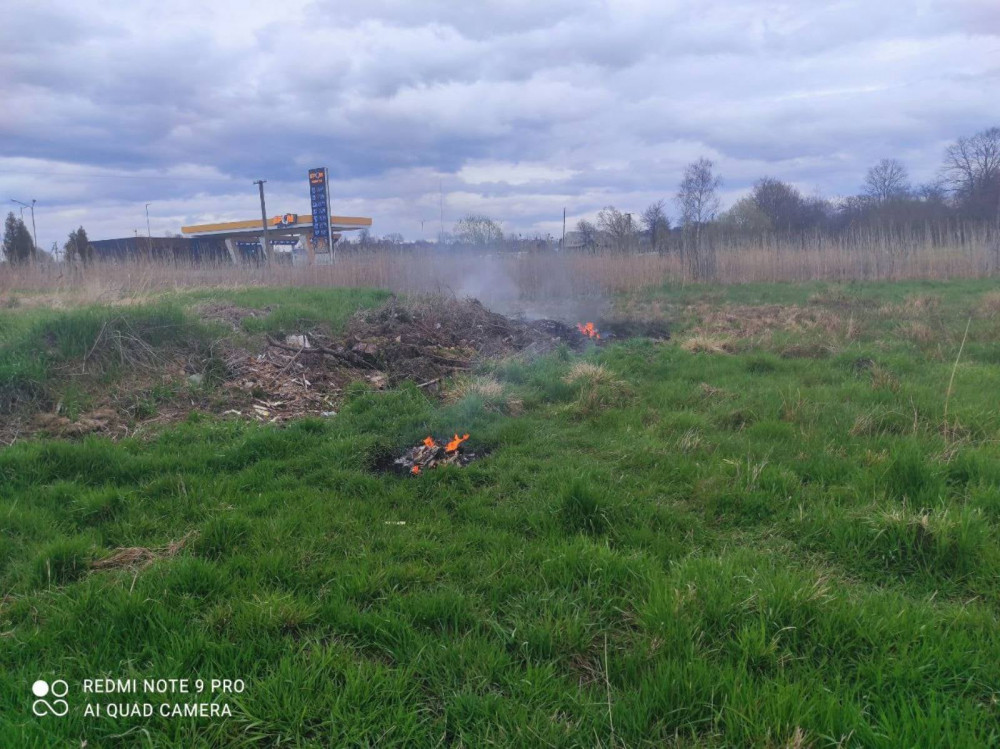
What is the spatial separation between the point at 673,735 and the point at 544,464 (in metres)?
2.59

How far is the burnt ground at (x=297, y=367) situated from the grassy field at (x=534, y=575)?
50cm

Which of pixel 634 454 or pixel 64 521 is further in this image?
pixel 634 454

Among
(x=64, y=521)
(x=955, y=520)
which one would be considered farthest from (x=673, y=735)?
(x=64, y=521)

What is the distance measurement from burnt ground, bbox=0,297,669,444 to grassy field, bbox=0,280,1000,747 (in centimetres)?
50

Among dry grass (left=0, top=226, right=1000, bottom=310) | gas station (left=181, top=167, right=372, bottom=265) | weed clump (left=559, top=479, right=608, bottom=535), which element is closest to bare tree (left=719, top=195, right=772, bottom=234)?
dry grass (left=0, top=226, right=1000, bottom=310)

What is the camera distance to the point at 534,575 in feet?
9.78

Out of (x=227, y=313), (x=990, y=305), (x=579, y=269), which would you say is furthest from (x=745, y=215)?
(x=227, y=313)

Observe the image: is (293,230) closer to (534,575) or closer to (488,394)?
(488,394)

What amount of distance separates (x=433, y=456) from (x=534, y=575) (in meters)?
1.90

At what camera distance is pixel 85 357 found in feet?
20.8

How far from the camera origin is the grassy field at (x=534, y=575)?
2.07 metres

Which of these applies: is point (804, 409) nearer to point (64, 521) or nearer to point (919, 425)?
point (919, 425)

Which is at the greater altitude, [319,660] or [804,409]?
[804,409]

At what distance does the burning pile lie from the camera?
4.55m
